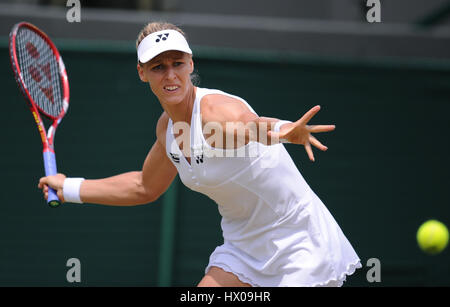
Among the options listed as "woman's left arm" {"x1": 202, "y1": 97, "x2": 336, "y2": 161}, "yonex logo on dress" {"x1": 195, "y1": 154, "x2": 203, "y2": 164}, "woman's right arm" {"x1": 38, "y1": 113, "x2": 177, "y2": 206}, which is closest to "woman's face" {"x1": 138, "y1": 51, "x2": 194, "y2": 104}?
"woman's left arm" {"x1": 202, "y1": 97, "x2": 336, "y2": 161}

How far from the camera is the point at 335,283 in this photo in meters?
2.70

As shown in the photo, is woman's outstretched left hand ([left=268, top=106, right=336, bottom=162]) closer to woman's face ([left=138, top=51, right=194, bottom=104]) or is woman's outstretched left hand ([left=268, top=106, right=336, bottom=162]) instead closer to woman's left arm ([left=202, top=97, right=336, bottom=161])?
woman's left arm ([left=202, top=97, right=336, bottom=161])

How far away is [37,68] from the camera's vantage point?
3.32 metres

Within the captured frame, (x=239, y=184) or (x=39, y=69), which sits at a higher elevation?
(x=39, y=69)

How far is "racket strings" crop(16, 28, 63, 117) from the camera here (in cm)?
323

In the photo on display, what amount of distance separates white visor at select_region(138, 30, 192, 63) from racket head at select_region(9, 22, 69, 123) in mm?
797

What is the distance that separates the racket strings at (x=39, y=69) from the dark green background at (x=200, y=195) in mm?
→ 1060

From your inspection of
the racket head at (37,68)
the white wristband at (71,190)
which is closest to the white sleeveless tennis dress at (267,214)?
the white wristband at (71,190)

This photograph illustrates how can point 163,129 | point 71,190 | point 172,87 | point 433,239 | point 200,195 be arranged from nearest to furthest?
point 172,87 < point 163,129 < point 71,190 < point 433,239 < point 200,195

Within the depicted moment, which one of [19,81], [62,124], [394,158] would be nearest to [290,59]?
[394,158]

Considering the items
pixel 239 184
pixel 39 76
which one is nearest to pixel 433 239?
pixel 239 184

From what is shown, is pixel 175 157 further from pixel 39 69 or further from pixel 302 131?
pixel 39 69

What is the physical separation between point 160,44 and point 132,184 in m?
0.77

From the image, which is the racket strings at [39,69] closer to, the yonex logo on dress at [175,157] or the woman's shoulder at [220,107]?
the yonex logo on dress at [175,157]
